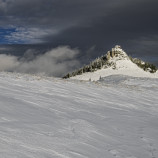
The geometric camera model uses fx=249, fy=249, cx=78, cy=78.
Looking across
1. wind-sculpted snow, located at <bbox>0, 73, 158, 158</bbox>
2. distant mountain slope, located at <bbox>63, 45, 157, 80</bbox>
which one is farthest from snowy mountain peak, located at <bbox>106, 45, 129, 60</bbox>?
wind-sculpted snow, located at <bbox>0, 73, 158, 158</bbox>

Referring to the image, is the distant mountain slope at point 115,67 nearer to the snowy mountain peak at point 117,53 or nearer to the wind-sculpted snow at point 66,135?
the snowy mountain peak at point 117,53

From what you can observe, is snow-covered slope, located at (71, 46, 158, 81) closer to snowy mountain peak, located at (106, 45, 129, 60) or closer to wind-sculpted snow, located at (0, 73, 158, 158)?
snowy mountain peak, located at (106, 45, 129, 60)

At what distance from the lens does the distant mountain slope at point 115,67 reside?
138 meters

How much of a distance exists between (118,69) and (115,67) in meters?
4.07

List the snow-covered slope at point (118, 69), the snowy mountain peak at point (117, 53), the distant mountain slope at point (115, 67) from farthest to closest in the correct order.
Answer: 1. the snowy mountain peak at point (117, 53)
2. the distant mountain slope at point (115, 67)
3. the snow-covered slope at point (118, 69)

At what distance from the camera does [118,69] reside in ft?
486

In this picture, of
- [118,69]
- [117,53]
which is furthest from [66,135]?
[117,53]

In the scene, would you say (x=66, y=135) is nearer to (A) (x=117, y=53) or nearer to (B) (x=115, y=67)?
(B) (x=115, y=67)

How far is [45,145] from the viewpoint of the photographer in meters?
6.21

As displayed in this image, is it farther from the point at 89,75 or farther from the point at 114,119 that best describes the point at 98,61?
the point at 114,119

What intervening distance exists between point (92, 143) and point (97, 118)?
11.9ft

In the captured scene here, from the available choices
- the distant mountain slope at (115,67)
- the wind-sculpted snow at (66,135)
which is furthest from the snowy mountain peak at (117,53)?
the wind-sculpted snow at (66,135)

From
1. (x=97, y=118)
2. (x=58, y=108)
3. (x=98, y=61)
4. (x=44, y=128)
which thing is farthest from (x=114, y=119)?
(x=98, y=61)

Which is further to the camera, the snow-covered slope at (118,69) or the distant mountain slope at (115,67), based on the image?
the distant mountain slope at (115,67)
